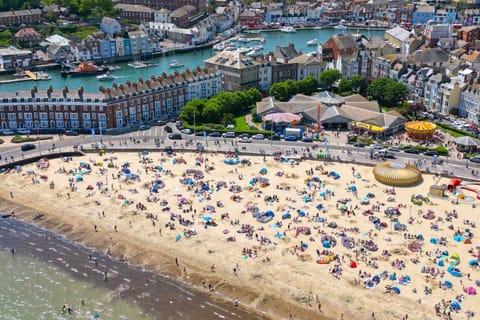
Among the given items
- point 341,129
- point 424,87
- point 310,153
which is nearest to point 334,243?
point 310,153

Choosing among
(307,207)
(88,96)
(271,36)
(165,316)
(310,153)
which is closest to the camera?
(165,316)

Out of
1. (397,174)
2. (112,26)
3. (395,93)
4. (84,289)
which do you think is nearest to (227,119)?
(397,174)

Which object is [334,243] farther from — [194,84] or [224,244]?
[194,84]

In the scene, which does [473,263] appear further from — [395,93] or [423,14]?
[423,14]

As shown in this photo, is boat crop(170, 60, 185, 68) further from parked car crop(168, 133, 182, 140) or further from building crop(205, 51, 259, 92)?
parked car crop(168, 133, 182, 140)

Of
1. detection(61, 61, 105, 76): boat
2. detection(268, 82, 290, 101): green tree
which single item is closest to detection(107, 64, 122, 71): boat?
detection(61, 61, 105, 76): boat

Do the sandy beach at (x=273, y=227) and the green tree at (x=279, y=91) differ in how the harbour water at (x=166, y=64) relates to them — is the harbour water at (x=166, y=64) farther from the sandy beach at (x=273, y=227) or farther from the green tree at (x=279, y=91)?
the sandy beach at (x=273, y=227)
